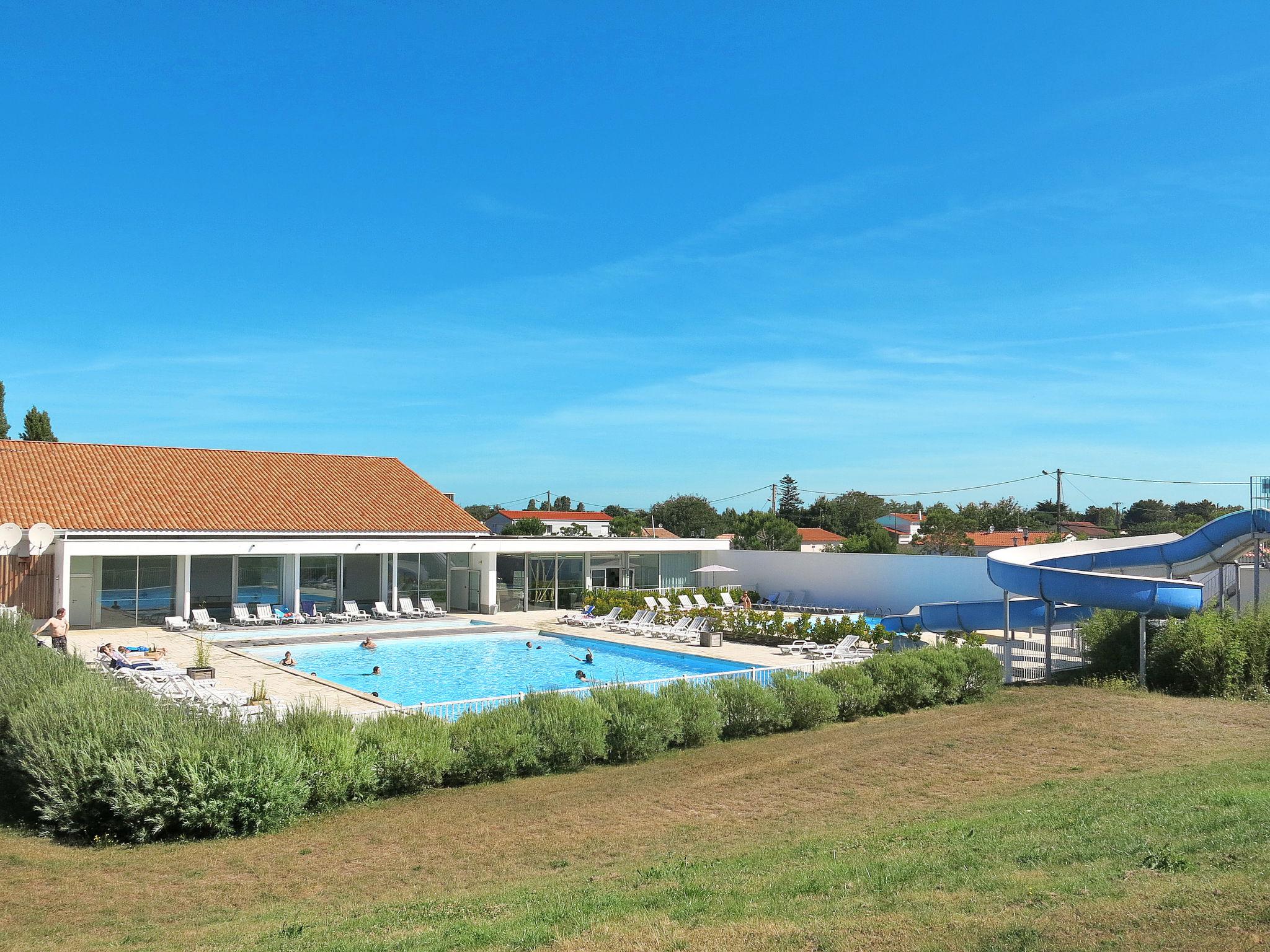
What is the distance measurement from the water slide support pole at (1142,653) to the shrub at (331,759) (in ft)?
44.3

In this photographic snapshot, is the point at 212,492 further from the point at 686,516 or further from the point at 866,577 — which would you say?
the point at 686,516

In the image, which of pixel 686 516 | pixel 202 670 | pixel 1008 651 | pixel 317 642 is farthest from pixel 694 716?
pixel 686 516

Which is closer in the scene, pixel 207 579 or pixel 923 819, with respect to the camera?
pixel 923 819

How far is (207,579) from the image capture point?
28453 mm

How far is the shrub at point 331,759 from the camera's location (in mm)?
10352

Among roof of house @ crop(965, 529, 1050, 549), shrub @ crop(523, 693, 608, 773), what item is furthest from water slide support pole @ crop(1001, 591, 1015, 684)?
roof of house @ crop(965, 529, 1050, 549)

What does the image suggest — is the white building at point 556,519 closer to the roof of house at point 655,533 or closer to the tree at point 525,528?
the roof of house at point 655,533

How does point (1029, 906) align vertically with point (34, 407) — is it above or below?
below

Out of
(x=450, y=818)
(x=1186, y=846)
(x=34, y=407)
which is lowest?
(x=450, y=818)

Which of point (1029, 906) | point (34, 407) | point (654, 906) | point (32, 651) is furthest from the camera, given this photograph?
point (34, 407)

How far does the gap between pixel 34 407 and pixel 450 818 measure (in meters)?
44.7

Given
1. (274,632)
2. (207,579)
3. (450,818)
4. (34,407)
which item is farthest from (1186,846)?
(34,407)

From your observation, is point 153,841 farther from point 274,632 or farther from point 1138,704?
point 274,632

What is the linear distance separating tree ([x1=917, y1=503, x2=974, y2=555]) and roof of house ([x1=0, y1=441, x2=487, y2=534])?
23.6m
